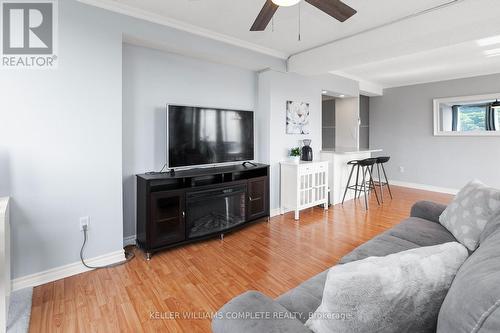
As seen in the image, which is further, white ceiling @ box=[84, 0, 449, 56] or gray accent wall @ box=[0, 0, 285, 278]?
white ceiling @ box=[84, 0, 449, 56]

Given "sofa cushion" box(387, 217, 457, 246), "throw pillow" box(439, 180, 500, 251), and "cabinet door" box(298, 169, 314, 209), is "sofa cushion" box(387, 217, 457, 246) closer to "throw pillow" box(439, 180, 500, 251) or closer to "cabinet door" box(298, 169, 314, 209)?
"throw pillow" box(439, 180, 500, 251)

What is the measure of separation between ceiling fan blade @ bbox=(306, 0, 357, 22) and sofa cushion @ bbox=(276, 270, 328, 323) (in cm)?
179

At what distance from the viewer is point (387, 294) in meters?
0.75

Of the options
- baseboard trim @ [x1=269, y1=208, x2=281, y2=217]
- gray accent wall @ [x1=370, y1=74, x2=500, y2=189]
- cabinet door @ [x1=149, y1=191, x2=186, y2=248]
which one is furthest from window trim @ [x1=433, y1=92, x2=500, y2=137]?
cabinet door @ [x1=149, y1=191, x2=186, y2=248]

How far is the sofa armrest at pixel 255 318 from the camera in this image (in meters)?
0.90

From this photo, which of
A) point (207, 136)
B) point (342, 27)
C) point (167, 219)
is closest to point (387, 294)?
point (167, 219)

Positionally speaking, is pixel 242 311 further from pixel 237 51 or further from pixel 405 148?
pixel 405 148

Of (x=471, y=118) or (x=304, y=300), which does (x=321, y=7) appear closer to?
(x=304, y=300)

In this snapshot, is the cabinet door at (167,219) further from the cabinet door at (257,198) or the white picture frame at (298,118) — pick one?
the white picture frame at (298,118)

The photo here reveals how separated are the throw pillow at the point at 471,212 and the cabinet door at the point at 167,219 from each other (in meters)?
2.36

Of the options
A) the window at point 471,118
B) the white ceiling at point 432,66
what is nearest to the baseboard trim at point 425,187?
the window at point 471,118

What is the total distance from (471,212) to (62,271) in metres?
3.23

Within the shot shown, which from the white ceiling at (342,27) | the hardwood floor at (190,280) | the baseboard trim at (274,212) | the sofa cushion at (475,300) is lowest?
the hardwood floor at (190,280)

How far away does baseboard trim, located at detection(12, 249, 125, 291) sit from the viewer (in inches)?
84.9
